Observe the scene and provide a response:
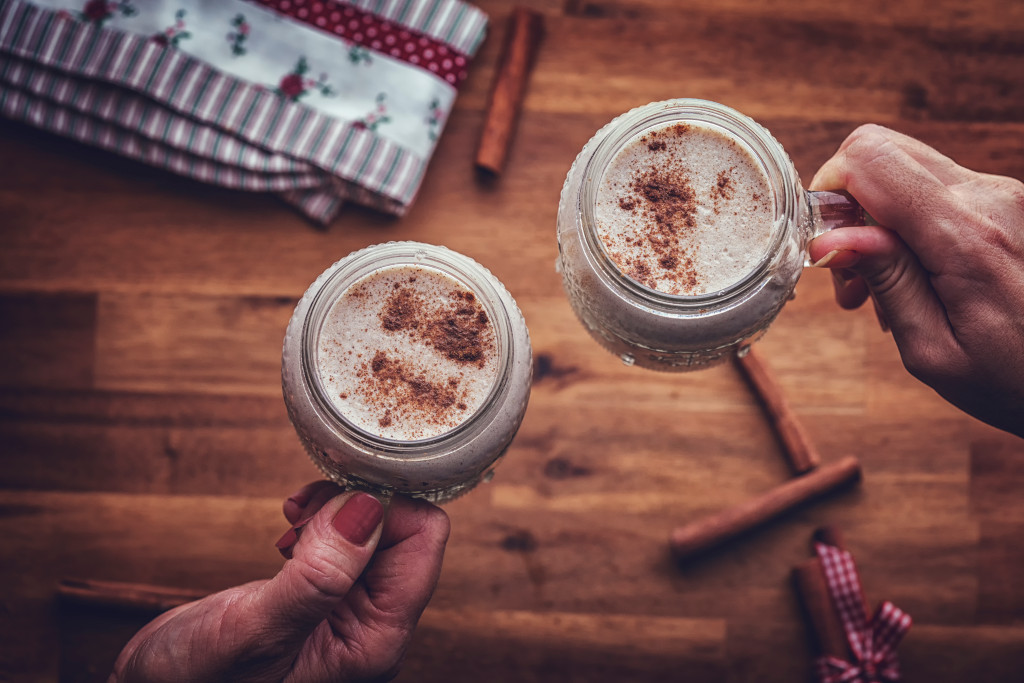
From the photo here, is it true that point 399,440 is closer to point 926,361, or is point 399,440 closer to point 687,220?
point 687,220

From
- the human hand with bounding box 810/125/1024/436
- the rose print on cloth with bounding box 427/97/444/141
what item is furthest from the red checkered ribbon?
the rose print on cloth with bounding box 427/97/444/141

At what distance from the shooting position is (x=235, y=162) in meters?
1.30

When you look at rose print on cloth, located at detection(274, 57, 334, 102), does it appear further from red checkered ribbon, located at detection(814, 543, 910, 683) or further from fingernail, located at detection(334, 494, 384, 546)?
red checkered ribbon, located at detection(814, 543, 910, 683)

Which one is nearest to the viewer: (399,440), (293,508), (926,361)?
(399,440)

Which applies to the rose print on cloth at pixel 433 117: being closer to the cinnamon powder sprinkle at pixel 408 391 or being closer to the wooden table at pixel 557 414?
the wooden table at pixel 557 414

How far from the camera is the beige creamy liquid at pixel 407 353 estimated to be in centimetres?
87

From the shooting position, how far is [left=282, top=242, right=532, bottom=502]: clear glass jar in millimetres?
835

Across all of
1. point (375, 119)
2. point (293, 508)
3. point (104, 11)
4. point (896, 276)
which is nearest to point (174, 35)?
point (104, 11)

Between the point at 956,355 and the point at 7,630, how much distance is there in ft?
5.32

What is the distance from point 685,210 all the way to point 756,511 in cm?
64

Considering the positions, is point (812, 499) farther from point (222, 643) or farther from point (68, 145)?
point (68, 145)

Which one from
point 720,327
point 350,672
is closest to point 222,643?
point 350,672

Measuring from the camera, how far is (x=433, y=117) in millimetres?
1314

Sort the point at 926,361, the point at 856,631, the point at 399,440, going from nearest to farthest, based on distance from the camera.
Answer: the point at 399,440 → the point at 926,361 → the point at 856,631
